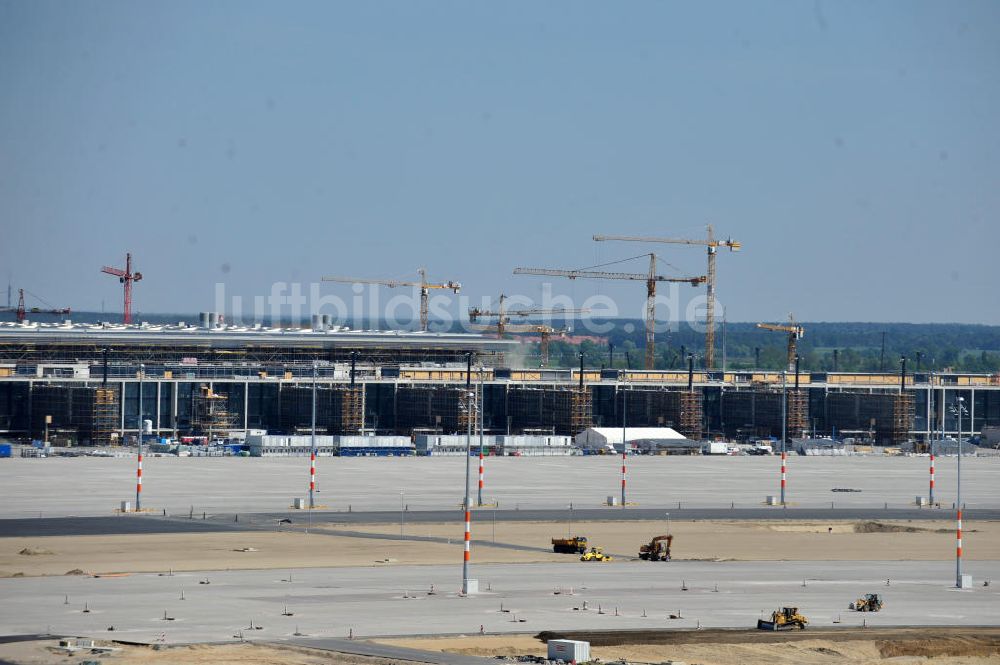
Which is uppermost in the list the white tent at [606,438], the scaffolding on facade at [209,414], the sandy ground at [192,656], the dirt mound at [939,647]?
the scaffolding on facade at [209,414]

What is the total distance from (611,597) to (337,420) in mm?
129649

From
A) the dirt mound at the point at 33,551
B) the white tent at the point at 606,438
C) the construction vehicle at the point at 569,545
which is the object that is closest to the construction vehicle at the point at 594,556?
the construction vehicle at the point at 569,545

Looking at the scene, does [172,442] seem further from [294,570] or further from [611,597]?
[611,597]

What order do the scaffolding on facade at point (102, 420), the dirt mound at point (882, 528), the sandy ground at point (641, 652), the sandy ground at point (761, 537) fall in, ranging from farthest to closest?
the scaffolding on facade at point (102, 420), the dirt mound at point (882, 528), the sandy ground at point (761, 537), the sandy ground at point (641, 652)

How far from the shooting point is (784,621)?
59219 mm

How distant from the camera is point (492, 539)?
295ft

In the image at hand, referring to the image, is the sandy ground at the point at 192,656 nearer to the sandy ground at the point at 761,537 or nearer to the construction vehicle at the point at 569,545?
the sandy ground at the point at 761,537

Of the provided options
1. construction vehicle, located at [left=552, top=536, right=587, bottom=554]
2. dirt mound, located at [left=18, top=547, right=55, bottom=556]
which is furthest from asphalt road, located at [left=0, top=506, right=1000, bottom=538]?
construction vehicle, located at [left=552, top=536, right=587, bottom=554]

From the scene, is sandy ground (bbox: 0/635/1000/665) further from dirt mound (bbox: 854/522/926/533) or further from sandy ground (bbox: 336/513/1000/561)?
dirt mound (bbox: 854/522/926/533)

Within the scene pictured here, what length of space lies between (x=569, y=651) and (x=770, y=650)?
8208 mm

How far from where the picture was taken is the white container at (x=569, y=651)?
51.9 metres

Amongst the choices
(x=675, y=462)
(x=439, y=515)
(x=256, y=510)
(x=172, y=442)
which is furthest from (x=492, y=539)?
(x=172, y=442)

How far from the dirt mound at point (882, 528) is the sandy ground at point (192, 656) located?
57982mm

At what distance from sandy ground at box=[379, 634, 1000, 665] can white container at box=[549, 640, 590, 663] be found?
1286 millimetres
